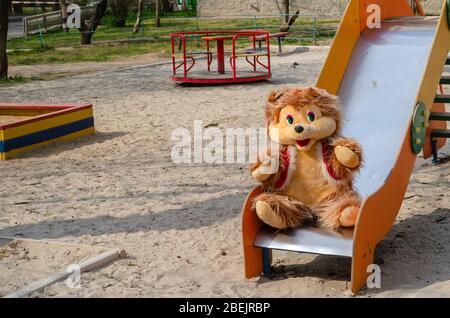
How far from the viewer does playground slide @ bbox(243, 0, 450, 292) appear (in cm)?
441

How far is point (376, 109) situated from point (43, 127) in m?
4.09

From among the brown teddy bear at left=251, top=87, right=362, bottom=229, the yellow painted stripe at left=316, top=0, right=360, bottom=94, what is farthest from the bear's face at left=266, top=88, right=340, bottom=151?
the yellow painted stripe at left=316, top=0, right=360, bottom=94

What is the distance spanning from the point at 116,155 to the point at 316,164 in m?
3.70

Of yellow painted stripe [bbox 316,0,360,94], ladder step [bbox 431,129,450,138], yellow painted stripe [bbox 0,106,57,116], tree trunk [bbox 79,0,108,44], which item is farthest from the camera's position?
tree trunk [bbox 79,0,108,44]

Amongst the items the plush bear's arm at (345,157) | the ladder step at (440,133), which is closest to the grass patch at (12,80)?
the ladder step at (440,133)

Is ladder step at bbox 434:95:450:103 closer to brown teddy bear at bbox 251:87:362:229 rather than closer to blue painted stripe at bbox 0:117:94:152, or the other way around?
brown teddy bear at bbox 251:87:362:229

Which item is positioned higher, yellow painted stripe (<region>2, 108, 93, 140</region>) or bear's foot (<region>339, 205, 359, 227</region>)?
bear's foot (<region>339, 205, 359, 227</region>)

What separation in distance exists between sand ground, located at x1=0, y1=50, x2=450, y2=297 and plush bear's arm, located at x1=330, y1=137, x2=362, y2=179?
1.95 feet

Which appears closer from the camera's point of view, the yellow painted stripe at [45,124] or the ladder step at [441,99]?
the ladder step at [441,99]

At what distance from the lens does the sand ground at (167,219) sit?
4.48 meters

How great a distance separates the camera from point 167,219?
5.78 meters

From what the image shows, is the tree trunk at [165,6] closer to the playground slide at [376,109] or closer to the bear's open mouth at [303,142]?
the playground slide at [376,109]
